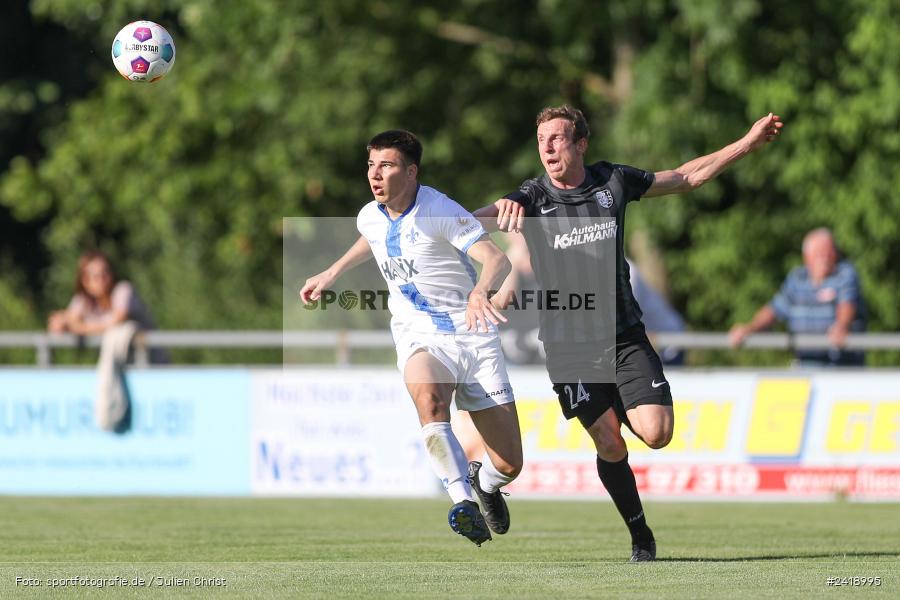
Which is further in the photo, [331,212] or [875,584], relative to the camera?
[331,212]

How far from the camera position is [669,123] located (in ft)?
63.0

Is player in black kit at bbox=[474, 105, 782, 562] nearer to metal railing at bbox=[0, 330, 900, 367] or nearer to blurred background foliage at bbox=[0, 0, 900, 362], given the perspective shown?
metal railing at bbox=[0, 330, 900, 367]

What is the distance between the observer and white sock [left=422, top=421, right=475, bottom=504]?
816 cm

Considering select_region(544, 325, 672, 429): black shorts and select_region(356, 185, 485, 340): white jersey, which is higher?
select_region(356, 185, 485, 340): white jersey

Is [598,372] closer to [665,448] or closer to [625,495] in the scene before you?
[625,495]

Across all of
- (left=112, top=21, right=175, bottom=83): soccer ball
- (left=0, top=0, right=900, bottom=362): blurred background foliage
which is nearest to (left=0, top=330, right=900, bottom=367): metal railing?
(left=0, top=0, right=900, bottom=362): blurred background foliage

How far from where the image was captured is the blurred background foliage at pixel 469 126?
63.1 feet

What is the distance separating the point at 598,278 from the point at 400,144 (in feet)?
4.31

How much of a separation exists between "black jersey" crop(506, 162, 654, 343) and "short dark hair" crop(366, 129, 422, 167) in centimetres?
58

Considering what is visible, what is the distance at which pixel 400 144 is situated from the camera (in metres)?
8.35

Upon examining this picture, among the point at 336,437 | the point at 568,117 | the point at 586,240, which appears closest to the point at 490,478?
the point at 586,240

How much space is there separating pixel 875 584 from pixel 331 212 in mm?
16862

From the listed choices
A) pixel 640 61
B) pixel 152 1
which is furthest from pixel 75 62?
pixel 640 61

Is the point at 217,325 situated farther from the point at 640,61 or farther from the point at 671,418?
the point at 671,418
